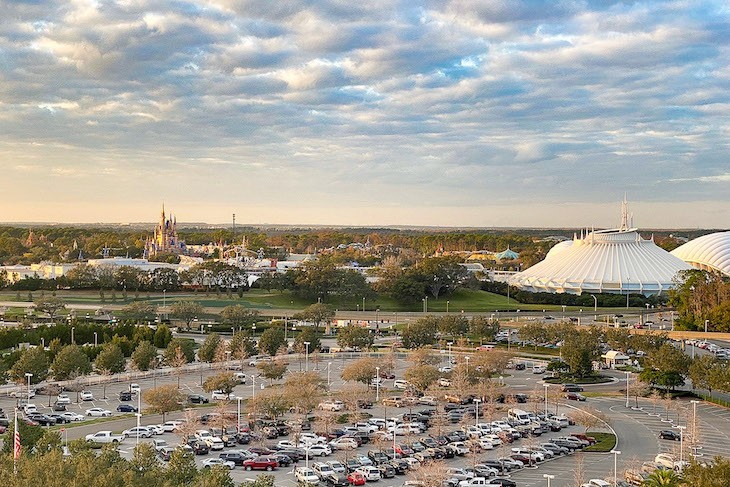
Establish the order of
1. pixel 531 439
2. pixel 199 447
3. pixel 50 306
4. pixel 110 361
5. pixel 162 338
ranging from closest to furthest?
1. pixel 199 447
2. pixel 531 439
3. pixel 110 361
4. pixel 162 338
5. pixel 50 306

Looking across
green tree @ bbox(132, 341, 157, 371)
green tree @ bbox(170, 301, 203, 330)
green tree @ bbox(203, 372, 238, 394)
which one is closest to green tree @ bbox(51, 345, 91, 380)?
green tree @ bbox(132, 341, 157, 371)

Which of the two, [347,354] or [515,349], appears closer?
[347,354]

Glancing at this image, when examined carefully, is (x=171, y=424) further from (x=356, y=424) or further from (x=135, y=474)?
(x=135, y=474)

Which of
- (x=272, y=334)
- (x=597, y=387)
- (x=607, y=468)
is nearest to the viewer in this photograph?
(x=607, y=468)

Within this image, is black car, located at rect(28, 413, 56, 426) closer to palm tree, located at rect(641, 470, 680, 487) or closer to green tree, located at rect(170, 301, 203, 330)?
palm tree, located at rect(641, 470, 680, 487)

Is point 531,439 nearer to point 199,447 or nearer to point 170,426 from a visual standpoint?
point 199,447

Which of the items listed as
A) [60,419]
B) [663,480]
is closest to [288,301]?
[60,419]

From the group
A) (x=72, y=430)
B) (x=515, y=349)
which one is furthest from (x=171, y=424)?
(x=515, y=349)
